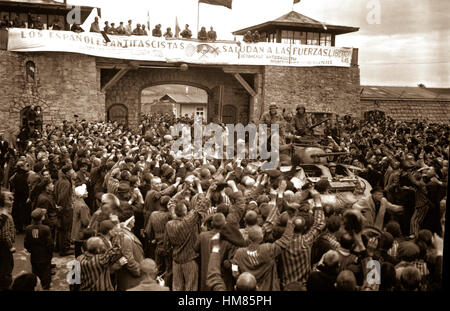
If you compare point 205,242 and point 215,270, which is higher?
point 205,242

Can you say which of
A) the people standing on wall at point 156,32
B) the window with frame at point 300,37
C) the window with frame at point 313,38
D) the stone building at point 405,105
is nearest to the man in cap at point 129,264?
the people standing on wall at point 156,32

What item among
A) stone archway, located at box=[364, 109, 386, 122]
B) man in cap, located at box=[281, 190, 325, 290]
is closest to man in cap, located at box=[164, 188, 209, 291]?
man in cap, located at box=[281, 190, 325, 290]

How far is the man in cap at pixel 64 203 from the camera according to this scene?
9.85m

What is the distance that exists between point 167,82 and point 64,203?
18.9m

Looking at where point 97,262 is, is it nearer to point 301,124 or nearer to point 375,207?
point 375,207

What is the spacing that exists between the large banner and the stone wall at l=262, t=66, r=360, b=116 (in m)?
0.65

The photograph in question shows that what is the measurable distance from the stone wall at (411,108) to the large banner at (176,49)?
7.58 metres

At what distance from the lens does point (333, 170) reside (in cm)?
1181

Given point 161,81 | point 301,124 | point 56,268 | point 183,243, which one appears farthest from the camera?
point 161,81

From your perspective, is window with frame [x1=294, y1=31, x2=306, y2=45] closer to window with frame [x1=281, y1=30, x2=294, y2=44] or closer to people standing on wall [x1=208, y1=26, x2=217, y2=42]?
window with frame [x1=281, y1=30, x2=294, y2=44]

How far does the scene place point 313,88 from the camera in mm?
26344

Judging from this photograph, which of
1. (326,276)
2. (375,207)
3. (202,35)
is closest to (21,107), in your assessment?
(202,35)

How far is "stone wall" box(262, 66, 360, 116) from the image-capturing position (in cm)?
2600

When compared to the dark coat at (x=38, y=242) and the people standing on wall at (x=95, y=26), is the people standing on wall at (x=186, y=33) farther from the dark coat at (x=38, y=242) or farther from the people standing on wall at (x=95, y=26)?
the dark coat at (x=38, y=242)
